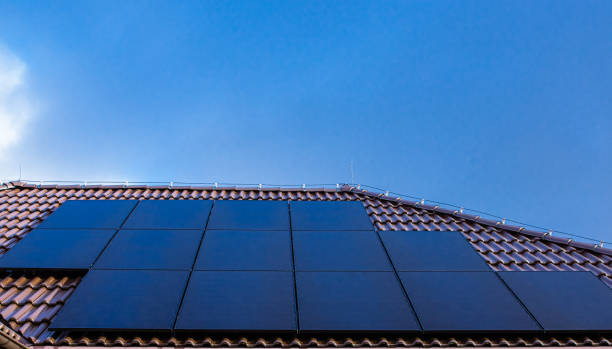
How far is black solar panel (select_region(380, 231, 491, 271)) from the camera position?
7316 millimetres

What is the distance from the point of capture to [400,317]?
604 centimetres

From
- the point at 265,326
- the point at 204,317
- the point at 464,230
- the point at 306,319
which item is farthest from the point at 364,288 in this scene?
the point at 464,230

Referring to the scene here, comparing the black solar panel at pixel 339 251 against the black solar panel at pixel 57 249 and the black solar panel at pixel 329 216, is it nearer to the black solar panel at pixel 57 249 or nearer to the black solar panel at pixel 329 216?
the black solar panel at pixel 329 216

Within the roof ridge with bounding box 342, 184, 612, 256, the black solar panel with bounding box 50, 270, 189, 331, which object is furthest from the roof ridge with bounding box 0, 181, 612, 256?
the black solar panel with bounding box 50, 270, 189, 331

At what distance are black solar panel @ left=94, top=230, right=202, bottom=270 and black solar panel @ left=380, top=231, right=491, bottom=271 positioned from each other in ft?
11.7

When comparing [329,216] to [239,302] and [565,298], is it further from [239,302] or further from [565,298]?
[565,298]

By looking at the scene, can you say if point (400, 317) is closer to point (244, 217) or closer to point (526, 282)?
point (526, 282)

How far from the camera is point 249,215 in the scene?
A: 345 inches

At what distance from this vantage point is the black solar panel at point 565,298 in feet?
20.3

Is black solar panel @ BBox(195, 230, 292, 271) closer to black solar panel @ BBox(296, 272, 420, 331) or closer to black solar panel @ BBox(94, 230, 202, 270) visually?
black solar panel @ BBox(94, 230, 202, 270)

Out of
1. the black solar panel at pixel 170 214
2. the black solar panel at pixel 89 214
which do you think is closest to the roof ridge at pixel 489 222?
the black solar panel at pixel 170 214

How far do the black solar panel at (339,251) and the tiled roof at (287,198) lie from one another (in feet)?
3.87

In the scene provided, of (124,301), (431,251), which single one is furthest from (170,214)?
(431,251)

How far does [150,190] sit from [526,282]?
27.8 feet
